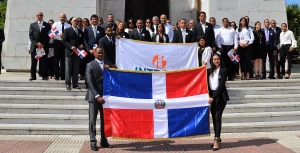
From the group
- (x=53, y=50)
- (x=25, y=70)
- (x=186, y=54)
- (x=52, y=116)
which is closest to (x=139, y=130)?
(x=52, y=116)

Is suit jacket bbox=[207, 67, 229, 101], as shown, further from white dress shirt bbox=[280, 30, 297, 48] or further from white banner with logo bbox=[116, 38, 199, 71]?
white dress shirt bbox=[280, 30, 297, 48]

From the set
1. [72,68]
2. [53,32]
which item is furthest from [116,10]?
[72,68]

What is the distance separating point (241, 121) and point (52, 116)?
183 inches

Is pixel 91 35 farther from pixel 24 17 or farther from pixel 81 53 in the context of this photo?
pixel 24 17

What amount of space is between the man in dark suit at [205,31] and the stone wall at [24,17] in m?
5.74

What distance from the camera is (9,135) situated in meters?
8.88

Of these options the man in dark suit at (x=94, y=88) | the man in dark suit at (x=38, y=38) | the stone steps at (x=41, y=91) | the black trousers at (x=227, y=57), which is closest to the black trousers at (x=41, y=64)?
the man in dark suit at (x=38, y=38)

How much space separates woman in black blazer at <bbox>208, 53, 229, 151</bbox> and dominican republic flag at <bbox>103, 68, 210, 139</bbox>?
15 cm

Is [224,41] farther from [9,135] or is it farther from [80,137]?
[9,135]

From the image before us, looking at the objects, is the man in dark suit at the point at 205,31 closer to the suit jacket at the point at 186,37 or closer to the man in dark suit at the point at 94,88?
the suit jacket at the point at 186,37

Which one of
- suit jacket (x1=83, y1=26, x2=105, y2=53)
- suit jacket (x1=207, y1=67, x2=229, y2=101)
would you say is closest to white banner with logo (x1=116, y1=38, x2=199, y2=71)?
suit jacket (x1=83, y1=26, x2=105, y2=53)

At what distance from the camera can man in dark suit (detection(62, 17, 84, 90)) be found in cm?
1059

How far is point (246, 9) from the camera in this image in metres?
16.6

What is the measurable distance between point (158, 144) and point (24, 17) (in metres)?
9.94
